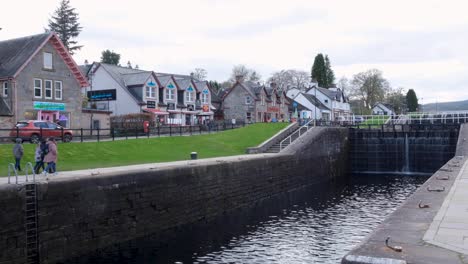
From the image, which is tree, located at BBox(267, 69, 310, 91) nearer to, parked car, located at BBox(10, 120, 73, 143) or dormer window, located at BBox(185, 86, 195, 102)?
dormer window, located at BBox(185, 86, 195, 102)

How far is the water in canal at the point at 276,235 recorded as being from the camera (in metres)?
16.7

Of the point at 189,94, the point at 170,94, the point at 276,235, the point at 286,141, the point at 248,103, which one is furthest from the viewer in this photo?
the point at 248,103

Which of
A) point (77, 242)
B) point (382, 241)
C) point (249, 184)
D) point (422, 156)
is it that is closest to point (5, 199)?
point (77, 242)

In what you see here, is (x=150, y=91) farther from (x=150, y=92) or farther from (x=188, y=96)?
(x=188, y=96)

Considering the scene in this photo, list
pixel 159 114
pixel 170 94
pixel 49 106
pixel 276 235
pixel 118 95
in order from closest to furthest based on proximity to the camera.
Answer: pixel 276 235 → pixel 49 106 → pixel 159 114 → pixel 118 95 → pixel 170 94

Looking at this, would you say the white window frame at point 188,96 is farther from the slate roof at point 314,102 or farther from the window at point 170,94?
the slate roof at point 314,102

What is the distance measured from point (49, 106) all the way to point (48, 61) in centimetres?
388

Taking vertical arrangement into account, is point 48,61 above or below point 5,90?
above

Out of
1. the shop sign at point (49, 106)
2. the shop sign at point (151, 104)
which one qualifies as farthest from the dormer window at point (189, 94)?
the shop sign at point (49, 106)

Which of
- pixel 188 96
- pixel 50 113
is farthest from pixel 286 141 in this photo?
pixel 188 96

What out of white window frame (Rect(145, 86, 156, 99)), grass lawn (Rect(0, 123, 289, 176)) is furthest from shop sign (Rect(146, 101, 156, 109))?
grass lawn (Rect(0, 123, 289, 176))

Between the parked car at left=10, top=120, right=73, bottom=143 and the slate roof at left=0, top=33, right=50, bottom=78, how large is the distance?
1023 centimetres

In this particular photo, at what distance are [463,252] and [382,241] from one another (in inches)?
57.2

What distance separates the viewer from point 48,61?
41.2 metres
